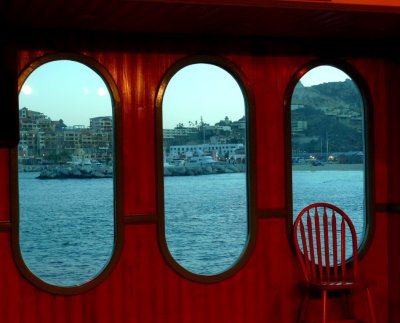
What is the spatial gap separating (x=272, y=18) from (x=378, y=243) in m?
2.00

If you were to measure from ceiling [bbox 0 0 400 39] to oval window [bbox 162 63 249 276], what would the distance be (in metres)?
16.4

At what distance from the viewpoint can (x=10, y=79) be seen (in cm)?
383

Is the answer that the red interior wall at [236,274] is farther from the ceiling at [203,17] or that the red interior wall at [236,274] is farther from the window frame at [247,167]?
the ceiling at [203,17]

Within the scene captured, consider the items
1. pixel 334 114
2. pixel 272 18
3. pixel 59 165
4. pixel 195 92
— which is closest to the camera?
pixel 272 18

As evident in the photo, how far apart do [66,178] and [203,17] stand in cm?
2618

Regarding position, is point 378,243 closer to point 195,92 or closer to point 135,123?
point 135,123

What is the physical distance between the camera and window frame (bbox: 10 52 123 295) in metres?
4.31

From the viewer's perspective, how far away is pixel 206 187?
1115 inches

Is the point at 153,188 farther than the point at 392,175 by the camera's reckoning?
No

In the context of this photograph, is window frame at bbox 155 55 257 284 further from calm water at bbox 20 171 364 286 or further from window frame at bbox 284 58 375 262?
calm water at bbox 20 171 364 286

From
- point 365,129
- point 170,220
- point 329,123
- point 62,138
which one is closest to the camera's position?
point 365,129

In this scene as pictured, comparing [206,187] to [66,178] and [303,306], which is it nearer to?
[66,178]

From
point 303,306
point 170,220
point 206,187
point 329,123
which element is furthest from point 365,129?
point 206,187

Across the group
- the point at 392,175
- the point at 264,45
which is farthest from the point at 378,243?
the point at 264,45
